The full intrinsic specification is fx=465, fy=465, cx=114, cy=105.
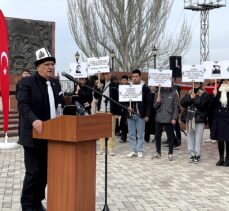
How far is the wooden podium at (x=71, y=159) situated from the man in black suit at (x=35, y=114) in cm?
37

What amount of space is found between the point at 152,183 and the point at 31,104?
3.14 m

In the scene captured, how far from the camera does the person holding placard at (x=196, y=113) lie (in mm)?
9109

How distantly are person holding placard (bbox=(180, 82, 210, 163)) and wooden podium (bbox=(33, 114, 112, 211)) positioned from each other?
15.5 feet

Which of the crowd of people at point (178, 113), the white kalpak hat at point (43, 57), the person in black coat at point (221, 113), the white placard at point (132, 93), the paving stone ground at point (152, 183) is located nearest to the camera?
the white kalpak hat at point (43, 57)

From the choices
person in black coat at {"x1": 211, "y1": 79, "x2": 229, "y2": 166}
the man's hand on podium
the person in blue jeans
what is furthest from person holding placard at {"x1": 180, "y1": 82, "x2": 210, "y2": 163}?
the man's hand on podium

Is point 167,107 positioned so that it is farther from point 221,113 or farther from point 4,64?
point 4,64

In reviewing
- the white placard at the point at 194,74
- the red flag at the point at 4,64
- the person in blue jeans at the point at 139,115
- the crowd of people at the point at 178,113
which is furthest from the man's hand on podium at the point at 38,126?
the red flag at the point at 4,64

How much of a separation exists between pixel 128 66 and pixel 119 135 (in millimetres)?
18933

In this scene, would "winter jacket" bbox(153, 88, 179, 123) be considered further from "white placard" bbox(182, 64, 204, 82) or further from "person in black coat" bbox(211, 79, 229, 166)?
"person in black coat" bbox(211, 79, 229, 166)

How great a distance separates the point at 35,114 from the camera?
4.98m

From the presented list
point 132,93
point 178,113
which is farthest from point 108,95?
point 178,113

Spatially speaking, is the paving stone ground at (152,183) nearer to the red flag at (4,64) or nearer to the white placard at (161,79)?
the red flag at (4,64)

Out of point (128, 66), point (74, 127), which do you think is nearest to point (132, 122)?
point (74, 127)

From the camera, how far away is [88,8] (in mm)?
33469
